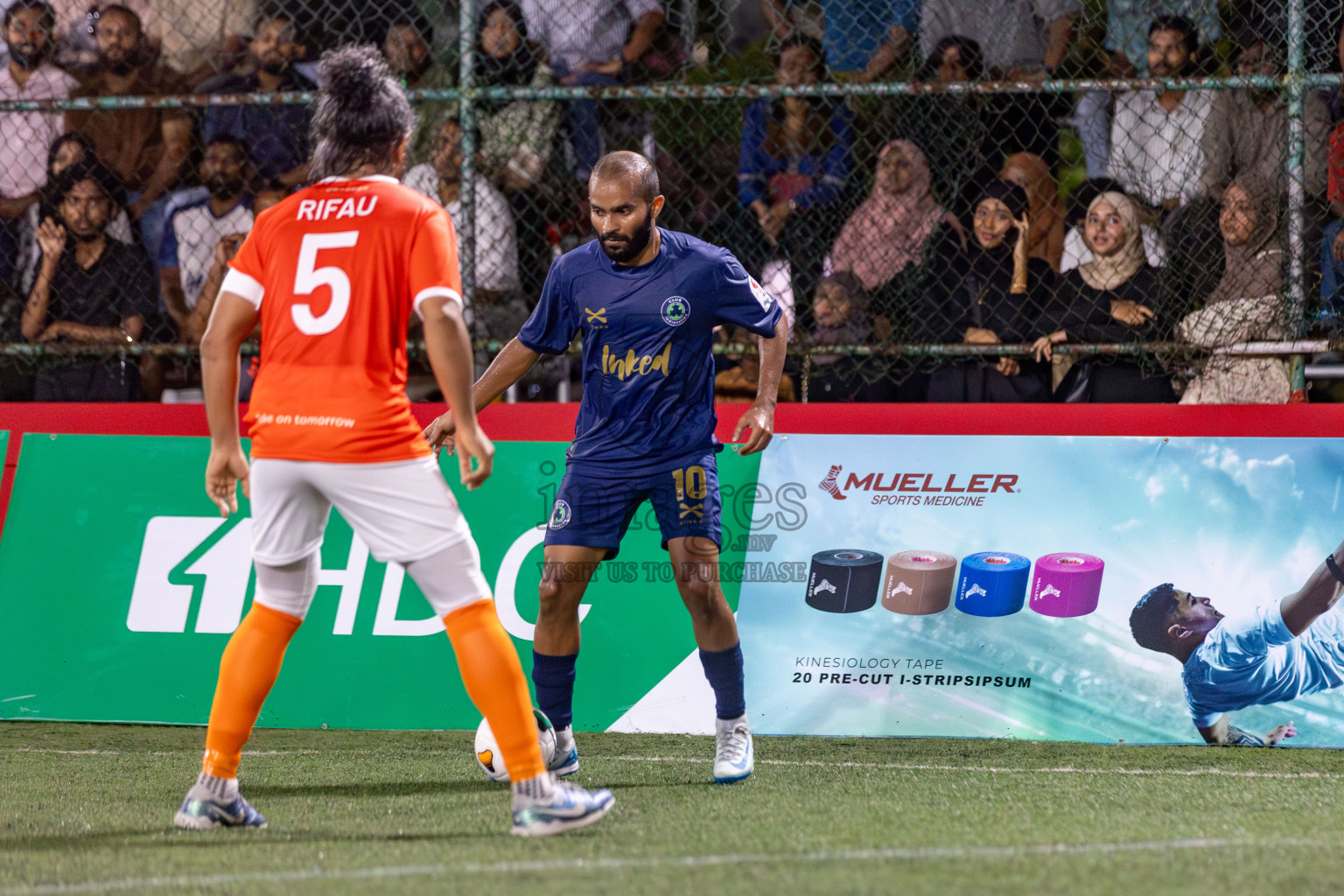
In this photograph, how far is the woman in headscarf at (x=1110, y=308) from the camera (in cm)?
540

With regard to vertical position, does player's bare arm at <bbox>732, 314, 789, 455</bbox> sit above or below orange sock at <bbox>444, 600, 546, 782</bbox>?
above

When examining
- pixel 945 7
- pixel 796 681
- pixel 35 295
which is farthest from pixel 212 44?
pixel 796 681

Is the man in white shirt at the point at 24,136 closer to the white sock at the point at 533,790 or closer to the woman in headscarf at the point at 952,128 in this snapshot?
the woman in headscarf at the point at 952,128

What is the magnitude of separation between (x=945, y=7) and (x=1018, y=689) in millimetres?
3108

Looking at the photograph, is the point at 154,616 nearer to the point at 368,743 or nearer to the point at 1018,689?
the point at 368,743

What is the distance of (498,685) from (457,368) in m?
0.77

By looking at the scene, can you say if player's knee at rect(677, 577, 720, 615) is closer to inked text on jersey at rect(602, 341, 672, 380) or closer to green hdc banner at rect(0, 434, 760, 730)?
inked text on jersey at rect(602, 341, 672, 380)

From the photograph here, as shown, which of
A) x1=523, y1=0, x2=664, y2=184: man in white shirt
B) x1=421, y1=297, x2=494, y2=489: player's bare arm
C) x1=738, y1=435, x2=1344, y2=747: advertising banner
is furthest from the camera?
x1=523, y1=0, x2=664, y2=184: man in white shirt

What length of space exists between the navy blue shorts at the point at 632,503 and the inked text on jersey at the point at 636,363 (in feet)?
1.02

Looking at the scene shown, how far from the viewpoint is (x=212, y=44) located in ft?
20.4

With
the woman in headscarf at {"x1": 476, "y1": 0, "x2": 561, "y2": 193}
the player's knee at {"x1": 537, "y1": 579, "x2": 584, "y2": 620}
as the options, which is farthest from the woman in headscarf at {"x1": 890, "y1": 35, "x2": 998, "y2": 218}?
the player's knee at {"x1": 537, "y1": 579, "x2": 584, "y2": 620}

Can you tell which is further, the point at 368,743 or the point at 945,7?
the point at 945,7

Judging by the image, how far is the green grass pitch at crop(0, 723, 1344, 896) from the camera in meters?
2.60

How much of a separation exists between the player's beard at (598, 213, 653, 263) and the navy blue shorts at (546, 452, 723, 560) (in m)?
0.68
